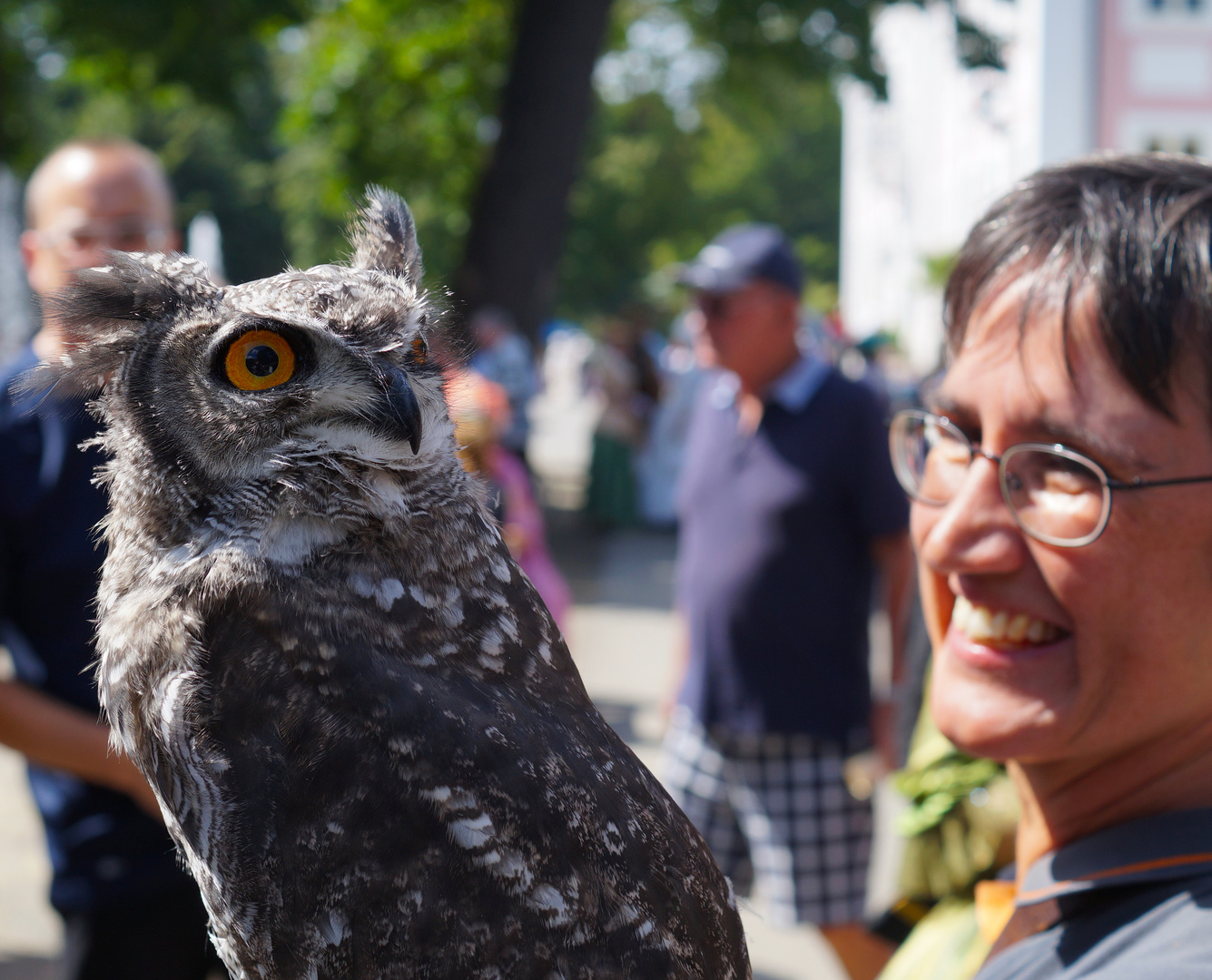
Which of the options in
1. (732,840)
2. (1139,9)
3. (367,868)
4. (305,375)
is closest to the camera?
(367,868)

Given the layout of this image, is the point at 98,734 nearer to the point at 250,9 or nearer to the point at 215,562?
the point at 215,562

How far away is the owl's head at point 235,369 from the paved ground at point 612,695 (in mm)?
1003

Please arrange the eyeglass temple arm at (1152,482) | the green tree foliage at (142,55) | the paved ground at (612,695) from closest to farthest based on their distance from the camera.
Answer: the eyeglass temple arm at (1152,482) → the paved ground at (612,695) → the green tree foliage at (142,55)

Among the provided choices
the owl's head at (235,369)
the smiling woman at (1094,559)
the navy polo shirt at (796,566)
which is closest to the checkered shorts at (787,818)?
the navy polo shirt at (796,566)

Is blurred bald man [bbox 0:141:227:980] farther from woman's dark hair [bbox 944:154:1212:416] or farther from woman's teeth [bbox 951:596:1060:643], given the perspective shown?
woman's dark hair [bbox 944:154:1212:416]

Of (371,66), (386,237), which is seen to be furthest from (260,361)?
(371,66)

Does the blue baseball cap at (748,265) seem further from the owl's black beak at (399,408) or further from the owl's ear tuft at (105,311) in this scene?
the owl's ear tuft at (105,311)

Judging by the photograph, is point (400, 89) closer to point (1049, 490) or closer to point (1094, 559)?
point (1049, 490)

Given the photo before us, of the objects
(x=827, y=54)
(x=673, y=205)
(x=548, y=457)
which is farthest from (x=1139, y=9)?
(x=673, y=205)

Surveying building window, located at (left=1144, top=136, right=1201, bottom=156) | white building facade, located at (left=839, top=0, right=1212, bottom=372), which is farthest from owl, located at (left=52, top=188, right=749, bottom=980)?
building window, located at (left=1144, top=136, right=1201, bottom=156)

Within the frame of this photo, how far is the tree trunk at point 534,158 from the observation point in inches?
479

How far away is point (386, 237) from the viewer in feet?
5.59

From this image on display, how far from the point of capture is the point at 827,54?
43.3 ft

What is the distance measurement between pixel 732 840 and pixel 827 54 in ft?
38.3
